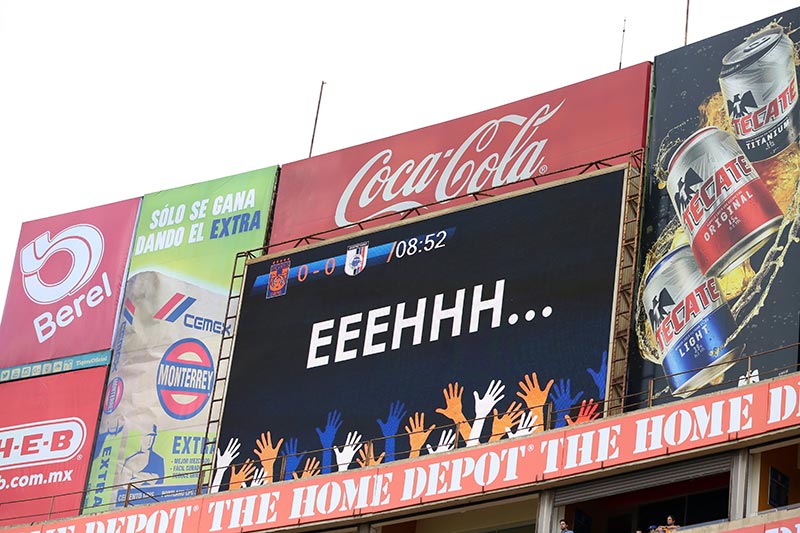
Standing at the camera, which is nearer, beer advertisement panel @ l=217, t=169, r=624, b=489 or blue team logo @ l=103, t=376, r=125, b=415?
beer advertisement panel @ l=217, t=169, r=624, b=489

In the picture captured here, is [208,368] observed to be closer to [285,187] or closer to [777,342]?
[285,187]

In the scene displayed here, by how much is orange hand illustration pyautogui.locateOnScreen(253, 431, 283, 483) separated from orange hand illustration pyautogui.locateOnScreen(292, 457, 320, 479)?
0.68m

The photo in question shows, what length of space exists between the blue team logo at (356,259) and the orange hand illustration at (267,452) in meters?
4.10

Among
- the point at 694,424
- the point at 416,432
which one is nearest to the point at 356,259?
the point at 416,432

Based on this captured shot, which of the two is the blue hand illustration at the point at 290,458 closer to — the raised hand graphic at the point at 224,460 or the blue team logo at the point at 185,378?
the raised hand graphic at the point at 224,460

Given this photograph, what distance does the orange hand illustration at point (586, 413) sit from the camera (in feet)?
117

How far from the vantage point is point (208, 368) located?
45688 mm

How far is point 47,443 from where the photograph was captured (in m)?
47.5

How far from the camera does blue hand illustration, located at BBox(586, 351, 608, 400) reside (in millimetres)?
35750

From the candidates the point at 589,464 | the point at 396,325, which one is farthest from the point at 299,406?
the point at 589,464

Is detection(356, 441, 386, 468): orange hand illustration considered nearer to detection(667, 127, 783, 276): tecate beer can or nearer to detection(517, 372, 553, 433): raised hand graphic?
detection(517, 372, 553, 433): raised hand graphic

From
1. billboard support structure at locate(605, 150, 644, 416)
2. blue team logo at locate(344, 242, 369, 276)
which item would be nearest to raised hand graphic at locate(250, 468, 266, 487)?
blue team logo at locate(344, 242, 369, 276)

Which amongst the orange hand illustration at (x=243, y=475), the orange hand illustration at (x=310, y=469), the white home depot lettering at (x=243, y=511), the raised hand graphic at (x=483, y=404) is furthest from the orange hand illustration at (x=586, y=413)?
the orange hand illustration at (x=243, y=475)

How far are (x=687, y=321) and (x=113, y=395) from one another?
1689cm
